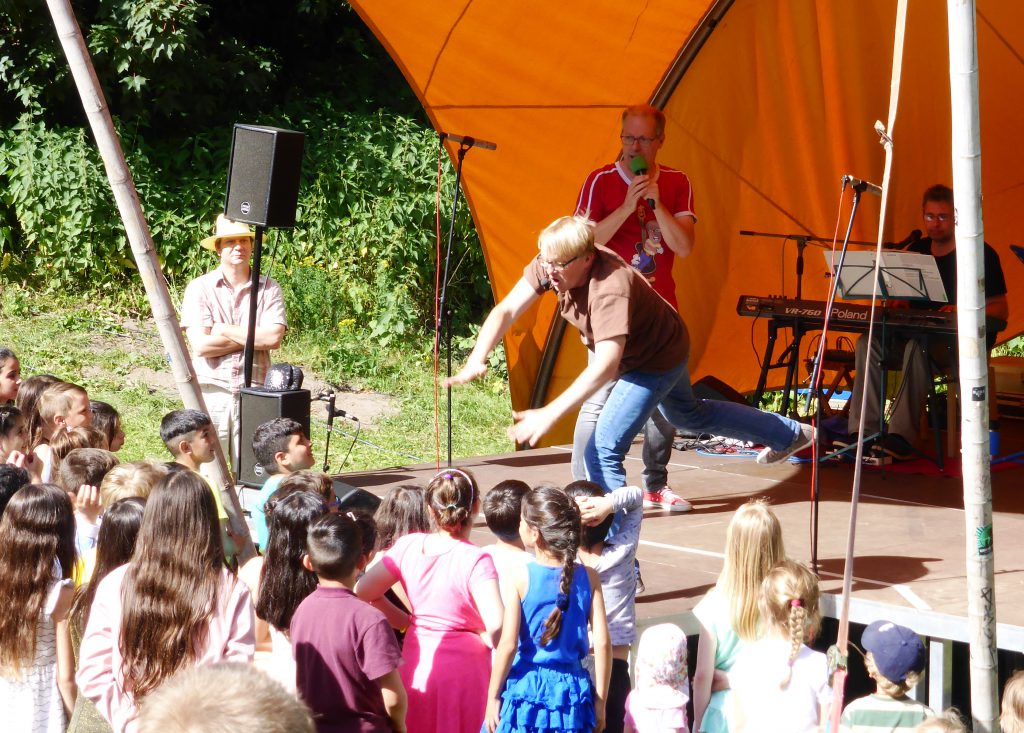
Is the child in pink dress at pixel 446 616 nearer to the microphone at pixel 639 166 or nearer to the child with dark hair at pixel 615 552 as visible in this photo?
the child with dark hair at pixel 615 552

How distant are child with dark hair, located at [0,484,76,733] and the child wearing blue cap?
2169 mm

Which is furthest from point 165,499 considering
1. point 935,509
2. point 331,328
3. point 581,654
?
point 331,328

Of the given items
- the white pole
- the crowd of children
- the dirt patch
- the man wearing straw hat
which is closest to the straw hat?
the man wearing straw hat

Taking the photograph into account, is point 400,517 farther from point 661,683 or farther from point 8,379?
Answer: point 8,379

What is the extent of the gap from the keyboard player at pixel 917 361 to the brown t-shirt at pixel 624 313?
2.63 metres

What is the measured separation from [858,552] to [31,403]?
364cm

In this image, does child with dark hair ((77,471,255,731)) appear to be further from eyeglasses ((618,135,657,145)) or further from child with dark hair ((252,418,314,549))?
eyeglasses ((618,135,657,145))

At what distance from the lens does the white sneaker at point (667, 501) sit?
242 inches

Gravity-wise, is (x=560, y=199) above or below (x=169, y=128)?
below

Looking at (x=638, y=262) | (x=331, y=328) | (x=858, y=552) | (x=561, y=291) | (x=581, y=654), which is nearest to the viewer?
(x=581, y=654)

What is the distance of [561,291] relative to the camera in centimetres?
479

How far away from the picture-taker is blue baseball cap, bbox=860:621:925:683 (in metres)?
3.37

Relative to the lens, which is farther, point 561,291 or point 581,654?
point 561,291

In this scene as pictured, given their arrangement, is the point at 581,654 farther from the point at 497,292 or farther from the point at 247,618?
the point at 497,292
